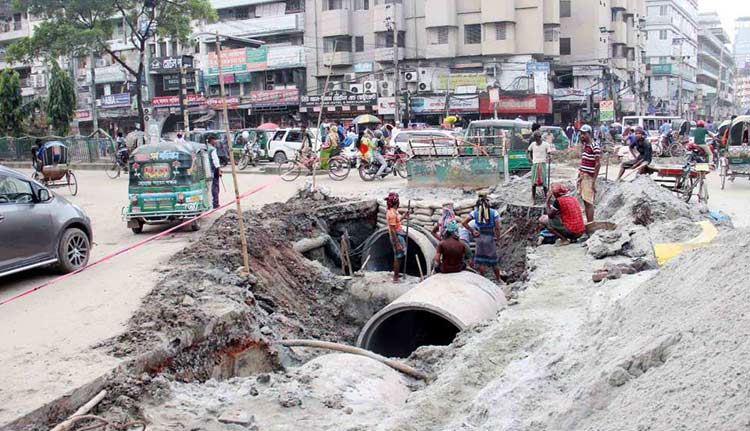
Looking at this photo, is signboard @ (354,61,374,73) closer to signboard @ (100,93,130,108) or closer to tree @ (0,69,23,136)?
signboard @ (100,93,130,108)

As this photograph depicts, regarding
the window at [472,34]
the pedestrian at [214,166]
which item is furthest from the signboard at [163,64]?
the pedestrian at [214,166]

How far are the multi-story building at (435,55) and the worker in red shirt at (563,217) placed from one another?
99.4 feet

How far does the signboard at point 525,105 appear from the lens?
4238cm

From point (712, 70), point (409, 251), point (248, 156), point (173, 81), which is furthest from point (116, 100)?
point (712, 70)

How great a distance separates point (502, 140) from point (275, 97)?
2809 cm

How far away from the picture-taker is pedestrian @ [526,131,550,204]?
1552cm

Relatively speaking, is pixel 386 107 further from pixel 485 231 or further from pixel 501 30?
pixel 485 231

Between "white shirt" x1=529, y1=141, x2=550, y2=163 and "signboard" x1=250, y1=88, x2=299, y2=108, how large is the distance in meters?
31.3

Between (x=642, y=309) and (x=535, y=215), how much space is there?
972cm

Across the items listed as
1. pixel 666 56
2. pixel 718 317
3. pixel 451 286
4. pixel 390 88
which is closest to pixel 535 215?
pixel 451 286

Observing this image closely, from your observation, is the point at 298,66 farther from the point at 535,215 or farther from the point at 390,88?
the point at 535,215

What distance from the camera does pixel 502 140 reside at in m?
20.0

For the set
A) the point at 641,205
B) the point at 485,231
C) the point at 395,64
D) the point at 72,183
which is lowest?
the point at 485,231

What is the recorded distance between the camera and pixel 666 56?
65.8 m
